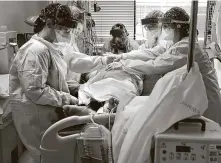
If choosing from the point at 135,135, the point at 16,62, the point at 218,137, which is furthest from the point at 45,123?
the point at 218,137

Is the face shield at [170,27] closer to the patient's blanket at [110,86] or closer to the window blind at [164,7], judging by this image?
the patient's blanket at [110,86]

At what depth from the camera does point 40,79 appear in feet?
6.41

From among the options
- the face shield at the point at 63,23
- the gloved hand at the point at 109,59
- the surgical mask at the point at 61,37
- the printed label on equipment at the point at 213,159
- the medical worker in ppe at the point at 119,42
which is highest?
the face shield at the point at 63,23

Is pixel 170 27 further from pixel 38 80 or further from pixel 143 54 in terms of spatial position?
pixel 38 80

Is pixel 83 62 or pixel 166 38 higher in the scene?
pixel 166 38

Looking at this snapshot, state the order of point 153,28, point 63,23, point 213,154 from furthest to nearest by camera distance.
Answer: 1. point 153,28
2. point 63,23
3. point 213,154

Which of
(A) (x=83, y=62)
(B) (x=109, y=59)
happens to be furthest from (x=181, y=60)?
(A) (x=83, y=62)

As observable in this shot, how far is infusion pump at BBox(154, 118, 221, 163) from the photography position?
0.87 metres

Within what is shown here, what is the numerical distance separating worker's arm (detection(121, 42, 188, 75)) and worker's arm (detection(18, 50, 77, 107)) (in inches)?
24.4

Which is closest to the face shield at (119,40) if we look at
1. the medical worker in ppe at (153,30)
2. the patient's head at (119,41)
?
the patient's head at (119,41)

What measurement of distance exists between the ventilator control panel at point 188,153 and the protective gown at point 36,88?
126 centimetres

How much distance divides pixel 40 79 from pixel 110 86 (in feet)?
1.64

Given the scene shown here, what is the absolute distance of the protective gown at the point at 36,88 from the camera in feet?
6.42

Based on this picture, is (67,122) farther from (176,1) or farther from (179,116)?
(176,1)
